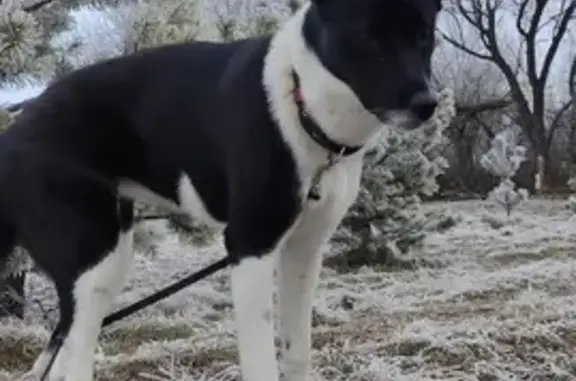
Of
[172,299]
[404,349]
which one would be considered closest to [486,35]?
[172,299]

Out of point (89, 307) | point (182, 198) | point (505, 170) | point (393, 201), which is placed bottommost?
point (505, 170)

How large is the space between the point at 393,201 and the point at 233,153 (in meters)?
4.65

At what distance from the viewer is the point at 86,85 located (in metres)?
2.29

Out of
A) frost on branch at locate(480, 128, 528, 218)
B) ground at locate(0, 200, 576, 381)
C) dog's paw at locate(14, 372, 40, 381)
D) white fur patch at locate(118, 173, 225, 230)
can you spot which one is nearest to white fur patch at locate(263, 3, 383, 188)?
white fur patch at locate(118, 173, 225, 230)

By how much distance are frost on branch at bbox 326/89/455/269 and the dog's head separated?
4.35m

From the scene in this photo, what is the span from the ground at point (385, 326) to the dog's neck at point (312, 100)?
44.8 inches

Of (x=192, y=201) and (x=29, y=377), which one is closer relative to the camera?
(x=192, y=201)

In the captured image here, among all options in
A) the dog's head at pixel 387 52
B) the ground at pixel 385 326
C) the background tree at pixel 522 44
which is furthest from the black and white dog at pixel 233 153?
the background tree at pixel 522 44

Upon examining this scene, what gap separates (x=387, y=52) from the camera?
5.80ft

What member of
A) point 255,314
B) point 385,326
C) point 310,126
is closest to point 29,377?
point 255,314

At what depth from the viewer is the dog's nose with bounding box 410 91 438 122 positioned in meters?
1.73

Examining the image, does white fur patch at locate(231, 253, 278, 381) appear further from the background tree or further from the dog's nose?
Answer: the background tree

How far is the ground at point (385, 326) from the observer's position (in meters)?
3.01

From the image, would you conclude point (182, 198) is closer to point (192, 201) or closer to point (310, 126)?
point (192, 201)
